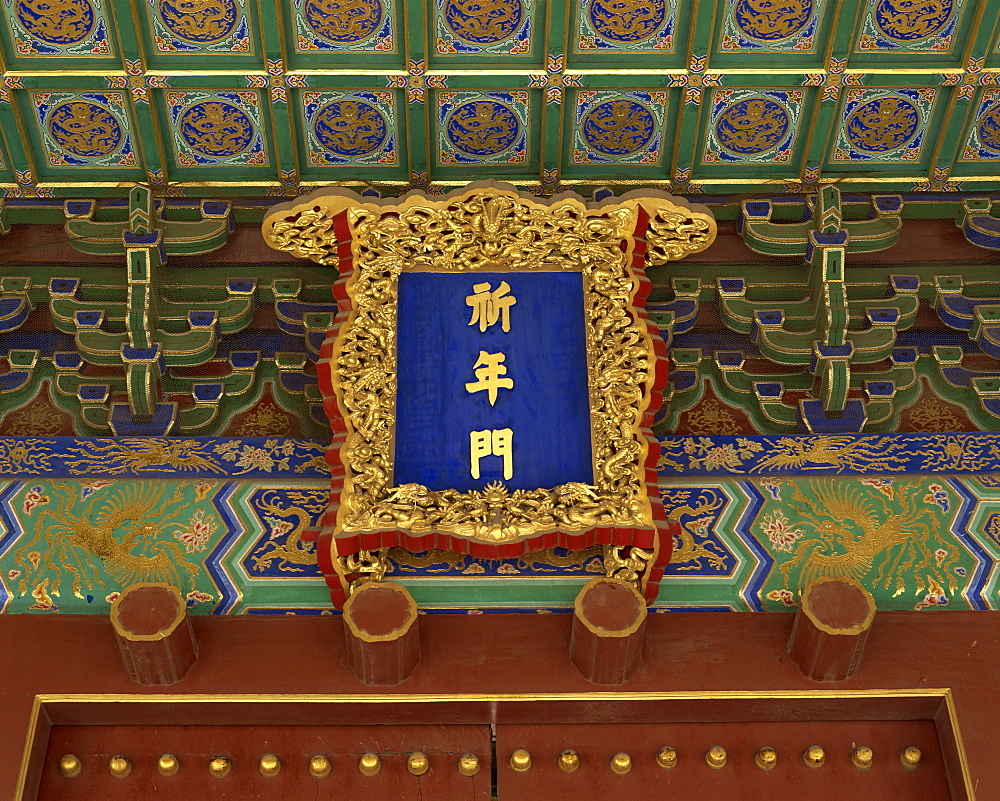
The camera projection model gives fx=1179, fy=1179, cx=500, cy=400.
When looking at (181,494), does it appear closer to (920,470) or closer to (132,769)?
(132,769)

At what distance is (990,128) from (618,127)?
5.95 ft

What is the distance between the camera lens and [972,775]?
4.13 meters

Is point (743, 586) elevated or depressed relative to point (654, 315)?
depressed

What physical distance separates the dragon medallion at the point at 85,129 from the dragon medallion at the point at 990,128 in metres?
4.17

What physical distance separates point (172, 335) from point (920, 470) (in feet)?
11.0

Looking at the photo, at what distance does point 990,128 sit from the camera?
574 centimetres

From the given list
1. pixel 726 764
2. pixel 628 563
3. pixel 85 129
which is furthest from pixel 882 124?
pixel 85 129

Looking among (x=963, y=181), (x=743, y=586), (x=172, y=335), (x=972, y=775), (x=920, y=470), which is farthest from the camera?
(x=963, y=181)

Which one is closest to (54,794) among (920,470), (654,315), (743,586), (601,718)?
(601,718)

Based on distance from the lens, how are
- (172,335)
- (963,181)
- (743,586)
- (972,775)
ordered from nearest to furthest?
(972,775) → (743,586) → (172,335) → (963,181)

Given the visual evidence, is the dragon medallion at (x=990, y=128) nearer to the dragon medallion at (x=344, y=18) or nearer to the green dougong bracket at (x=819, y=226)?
the green dougong bracket at (x=819, y=226)

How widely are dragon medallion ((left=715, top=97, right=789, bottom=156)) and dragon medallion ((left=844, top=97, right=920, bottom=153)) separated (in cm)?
34

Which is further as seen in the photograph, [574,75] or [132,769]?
[574,75]

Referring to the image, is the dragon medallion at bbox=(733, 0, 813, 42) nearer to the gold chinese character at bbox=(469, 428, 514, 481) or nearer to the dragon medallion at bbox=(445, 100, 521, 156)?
the dragon medallion at bbox=(445, 100, 521, 156)
